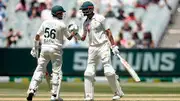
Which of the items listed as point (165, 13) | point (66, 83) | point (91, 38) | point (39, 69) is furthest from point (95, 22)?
point (165, 13)

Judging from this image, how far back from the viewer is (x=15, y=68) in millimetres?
22062

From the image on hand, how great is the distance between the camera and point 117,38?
2338 centimetres

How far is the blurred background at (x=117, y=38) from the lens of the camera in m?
22.0

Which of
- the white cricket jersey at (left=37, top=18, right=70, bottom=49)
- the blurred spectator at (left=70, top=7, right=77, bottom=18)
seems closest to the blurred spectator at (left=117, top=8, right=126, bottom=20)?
the blurred spectator at (left=70, top=7, right=77, bottom=18)

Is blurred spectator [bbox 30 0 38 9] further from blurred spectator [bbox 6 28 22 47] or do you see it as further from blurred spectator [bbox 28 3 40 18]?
blurred spectator [bbox 6 28 22 47]

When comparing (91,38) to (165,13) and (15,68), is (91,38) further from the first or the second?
(165,13)

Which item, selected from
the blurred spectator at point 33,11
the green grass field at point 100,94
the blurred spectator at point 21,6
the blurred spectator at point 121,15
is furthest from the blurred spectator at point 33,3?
the green grass field at point 100,94

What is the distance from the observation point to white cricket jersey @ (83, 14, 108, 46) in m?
12.1

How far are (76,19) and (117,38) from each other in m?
2.05

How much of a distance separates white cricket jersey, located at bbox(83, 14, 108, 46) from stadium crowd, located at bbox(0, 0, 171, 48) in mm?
10984

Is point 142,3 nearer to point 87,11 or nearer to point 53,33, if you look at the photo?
point 87,11

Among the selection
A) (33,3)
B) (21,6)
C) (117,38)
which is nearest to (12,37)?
(21,6)

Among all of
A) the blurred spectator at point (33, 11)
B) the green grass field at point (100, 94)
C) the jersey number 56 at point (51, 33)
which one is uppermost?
the blurred spectator at point (33, 11)

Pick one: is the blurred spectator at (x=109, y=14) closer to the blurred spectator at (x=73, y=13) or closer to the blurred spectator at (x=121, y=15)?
the blurred spectator at (x=121, y=15)
